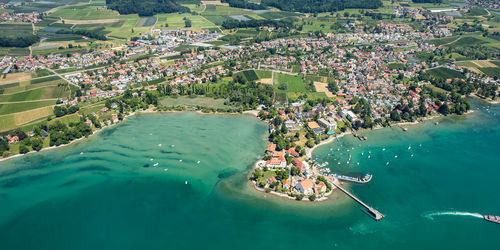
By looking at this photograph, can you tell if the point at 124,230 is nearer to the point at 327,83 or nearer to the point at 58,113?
the point at 58,113

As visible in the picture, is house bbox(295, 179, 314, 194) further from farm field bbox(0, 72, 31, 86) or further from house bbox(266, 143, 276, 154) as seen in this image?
farm field bbox(0, 72, 31, 86)

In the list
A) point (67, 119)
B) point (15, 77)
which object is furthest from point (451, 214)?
point (15, 77)

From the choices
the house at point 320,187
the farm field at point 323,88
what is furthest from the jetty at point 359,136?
the farm field at point 323,88

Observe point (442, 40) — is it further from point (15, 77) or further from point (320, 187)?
point (15, 77)

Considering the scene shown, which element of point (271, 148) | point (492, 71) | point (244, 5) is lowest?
point (271, 148)

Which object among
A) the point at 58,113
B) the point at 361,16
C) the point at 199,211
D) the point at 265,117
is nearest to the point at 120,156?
the point at 199,211

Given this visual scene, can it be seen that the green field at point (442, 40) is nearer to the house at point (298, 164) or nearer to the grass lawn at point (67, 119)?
the house at point (298, 164)
